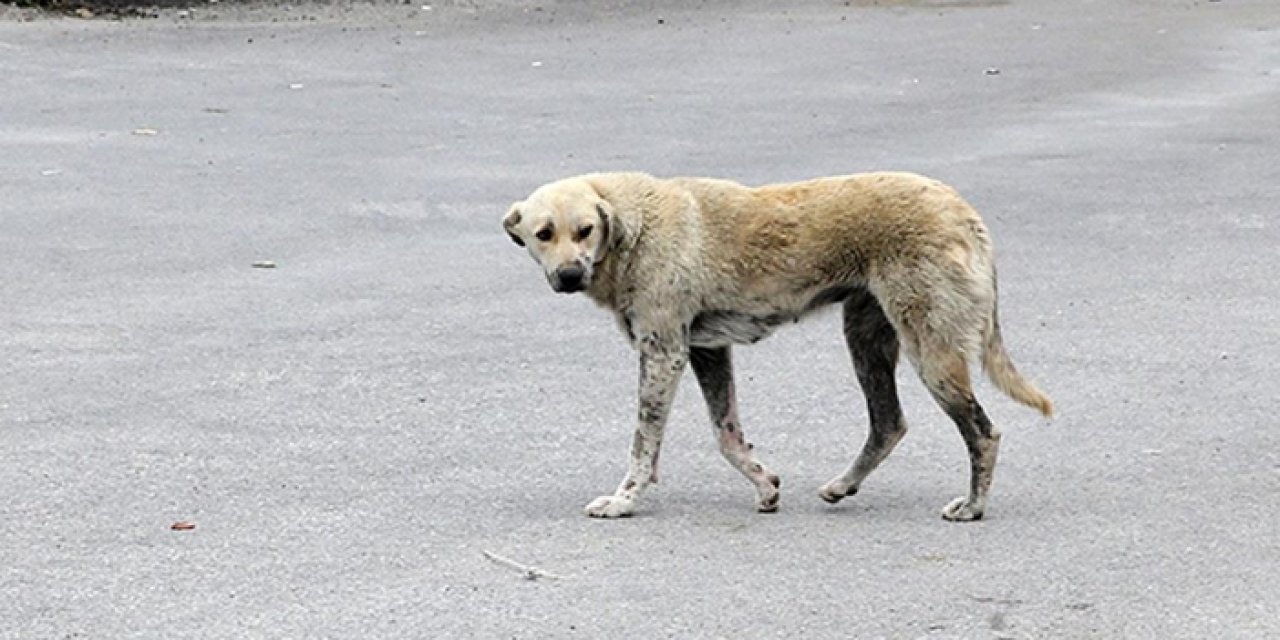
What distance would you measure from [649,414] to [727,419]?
0.26 m

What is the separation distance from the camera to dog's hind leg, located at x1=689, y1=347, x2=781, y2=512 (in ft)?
22.5

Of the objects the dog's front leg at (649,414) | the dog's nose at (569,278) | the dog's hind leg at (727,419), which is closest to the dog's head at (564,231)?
the dog's nose at (569,278)

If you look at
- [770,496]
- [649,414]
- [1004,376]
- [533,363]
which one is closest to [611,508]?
[649,414]

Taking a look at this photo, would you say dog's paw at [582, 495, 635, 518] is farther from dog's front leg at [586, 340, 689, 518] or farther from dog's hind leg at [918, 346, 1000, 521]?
dog's hind leg at [918, 346, 1000, 521]

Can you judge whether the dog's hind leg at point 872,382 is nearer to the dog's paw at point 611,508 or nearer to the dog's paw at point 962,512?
the dog's paw at point 962,512

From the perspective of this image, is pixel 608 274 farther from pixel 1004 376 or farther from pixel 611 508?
pixel 1004 376

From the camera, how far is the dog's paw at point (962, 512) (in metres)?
6.75

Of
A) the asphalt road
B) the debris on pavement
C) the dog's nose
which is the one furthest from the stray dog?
the debris on pavement

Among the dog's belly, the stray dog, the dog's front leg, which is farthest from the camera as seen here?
the dog's belly

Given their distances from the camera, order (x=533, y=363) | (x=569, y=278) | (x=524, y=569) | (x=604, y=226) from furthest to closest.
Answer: (x=533, y=363) < (x=604, y=226) < (x=569, y=278) < (x=524, y=569)

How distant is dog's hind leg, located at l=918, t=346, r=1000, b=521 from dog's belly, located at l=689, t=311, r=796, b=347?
477mm

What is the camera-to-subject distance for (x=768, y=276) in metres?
6.89

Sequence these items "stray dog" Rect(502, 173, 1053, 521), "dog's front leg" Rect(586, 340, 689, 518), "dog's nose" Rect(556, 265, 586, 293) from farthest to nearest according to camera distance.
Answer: "dog's front leg" Rect(586, 340, 689, 518)
"stray dog" Rect(502, 173, 1053, 521)
"dog's nose" Rect(556, 265, 586, 293)

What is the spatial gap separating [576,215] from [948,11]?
49.2 ft
